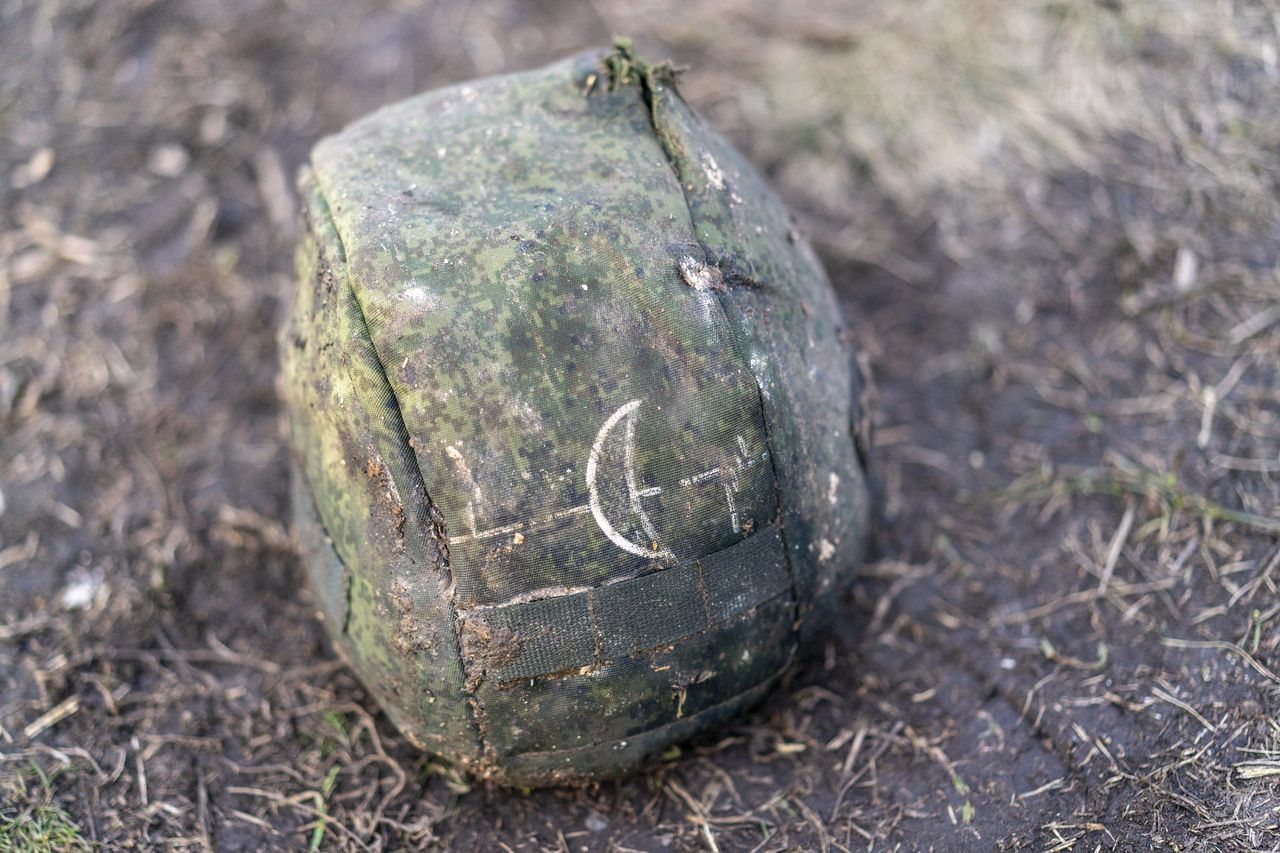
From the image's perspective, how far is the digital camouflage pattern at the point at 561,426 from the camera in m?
2.06

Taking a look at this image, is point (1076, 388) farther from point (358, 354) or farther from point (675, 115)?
point (358, 354)

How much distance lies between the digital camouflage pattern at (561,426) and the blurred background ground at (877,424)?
410 millimetres

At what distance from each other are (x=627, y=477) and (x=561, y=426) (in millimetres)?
167

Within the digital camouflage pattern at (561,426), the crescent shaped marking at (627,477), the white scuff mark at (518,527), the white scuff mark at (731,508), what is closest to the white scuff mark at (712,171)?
the digital camouflage pattern at (561,426)

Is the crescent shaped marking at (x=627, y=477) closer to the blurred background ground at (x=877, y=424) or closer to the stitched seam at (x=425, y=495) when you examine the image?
the stitched seam at (x=425, y=495)

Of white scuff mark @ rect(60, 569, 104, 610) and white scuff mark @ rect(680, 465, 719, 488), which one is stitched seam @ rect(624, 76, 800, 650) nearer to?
white scuff mark @ rect(680, 465, 719, 488)

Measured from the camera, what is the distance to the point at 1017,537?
297cm

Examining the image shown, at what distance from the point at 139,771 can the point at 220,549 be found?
70 centimetres

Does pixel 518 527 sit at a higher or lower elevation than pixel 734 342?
lower

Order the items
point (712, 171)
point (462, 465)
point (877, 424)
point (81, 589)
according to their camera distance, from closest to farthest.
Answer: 1. point (462, 465)
2. point (712, 171)
3. point (81, 589)
4. point (877, 424)

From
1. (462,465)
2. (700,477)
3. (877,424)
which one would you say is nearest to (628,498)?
(700,477)

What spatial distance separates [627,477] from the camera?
2090 millimetres

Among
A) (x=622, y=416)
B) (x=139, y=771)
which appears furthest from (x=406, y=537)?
(x=139, y=771)

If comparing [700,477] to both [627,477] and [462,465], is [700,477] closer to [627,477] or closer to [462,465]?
[627,477]
